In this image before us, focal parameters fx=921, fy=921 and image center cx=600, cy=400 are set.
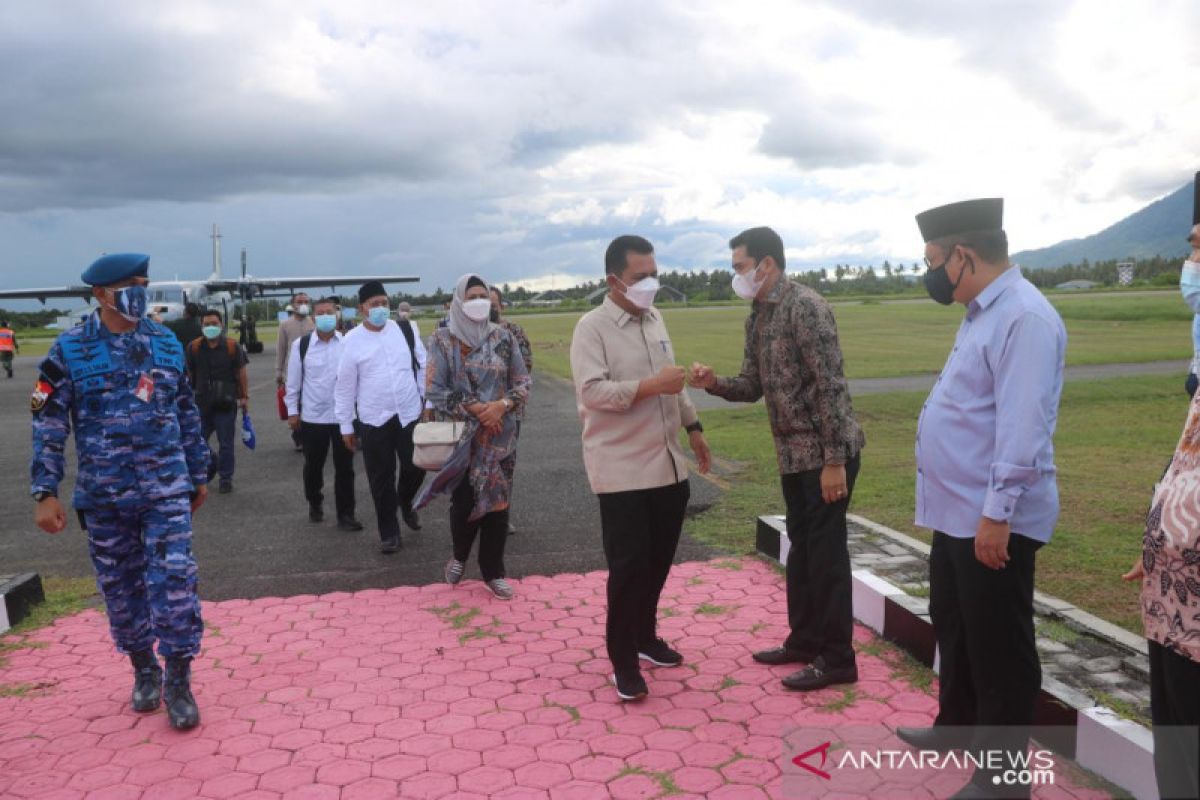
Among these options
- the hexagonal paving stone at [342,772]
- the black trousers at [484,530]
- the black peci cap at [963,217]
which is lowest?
the hexagonal paving stone at [342,772]

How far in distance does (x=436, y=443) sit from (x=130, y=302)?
6.53ft

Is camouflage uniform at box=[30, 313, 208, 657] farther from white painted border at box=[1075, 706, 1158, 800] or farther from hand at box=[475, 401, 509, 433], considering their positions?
white painted border at box=[1075, 706, 1158, 800]

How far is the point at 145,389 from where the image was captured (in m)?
3.91

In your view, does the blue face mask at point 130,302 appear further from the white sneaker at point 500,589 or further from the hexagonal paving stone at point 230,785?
the white sneaker at point 500,589

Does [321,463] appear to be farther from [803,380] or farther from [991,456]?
[991,456]

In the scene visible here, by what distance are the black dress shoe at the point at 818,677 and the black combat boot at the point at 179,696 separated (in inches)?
99.0

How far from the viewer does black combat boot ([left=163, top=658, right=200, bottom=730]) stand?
3.80 meters

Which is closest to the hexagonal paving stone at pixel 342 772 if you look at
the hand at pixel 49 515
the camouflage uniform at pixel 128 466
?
the camouflage uniform at pixel 128 466

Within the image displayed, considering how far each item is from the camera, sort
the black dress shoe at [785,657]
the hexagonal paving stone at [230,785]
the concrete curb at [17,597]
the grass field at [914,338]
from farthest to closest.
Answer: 1. the grass field at [914,338]
2. the concrete curb at [17,597]
3. the black dress shoe at [785,657]
4. the hexagonal paving stone at [230,785]

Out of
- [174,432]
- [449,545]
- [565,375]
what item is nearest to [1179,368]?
[565,375]

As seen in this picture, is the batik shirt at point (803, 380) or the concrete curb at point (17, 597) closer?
the batik shirt at point (803, 380)

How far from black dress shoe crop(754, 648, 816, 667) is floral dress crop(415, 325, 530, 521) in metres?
1.80

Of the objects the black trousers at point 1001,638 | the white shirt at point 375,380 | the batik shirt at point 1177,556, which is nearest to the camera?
the batik shirt at point 1177,556

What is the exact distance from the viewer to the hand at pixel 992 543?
9.25 feet
